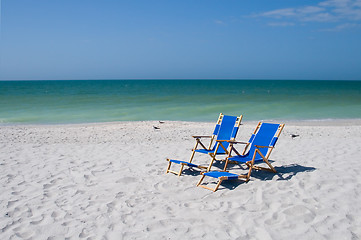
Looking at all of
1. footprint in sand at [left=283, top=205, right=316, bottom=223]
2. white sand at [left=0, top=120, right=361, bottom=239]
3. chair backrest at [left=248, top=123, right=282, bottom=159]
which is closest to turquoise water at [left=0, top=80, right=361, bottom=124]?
white sand at [left=0, top=120, right=361, bottom=239]

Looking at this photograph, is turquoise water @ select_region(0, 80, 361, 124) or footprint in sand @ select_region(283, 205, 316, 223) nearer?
footprint in sand @ select_region(283, 205, 316, 223)

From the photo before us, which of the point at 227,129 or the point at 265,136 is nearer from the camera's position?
the point at 265,136

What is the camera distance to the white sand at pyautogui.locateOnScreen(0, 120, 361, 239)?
10.2 feet

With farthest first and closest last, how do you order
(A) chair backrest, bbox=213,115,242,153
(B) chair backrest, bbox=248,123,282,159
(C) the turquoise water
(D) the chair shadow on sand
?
(C) the turquoise water, (A) chair backrest, bbox=213,115,242,153, (B) chair backrest, bbox=248,123,282,159, (D) the chair shadow on sand

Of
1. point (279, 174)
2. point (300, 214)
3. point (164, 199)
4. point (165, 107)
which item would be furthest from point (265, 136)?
point (165, 107)

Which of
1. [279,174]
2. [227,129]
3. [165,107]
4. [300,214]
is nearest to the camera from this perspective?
[300,214]

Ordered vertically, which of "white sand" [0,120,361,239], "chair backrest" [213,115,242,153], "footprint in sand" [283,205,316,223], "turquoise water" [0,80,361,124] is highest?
"chair backrest" [213,115,242,153]

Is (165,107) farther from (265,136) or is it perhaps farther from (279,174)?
(279,174)

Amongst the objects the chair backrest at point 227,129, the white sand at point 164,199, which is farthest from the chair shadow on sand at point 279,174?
the chair backrest at point 227,129

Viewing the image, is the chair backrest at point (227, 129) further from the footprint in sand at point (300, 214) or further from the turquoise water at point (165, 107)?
the turquoise water at point (165, 107)

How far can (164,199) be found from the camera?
154 inches

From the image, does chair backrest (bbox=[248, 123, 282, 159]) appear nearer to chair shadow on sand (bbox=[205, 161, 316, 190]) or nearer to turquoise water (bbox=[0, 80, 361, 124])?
chair shadow on sand (bbox=[205, 161, 316, 190])

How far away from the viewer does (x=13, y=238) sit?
299 cm

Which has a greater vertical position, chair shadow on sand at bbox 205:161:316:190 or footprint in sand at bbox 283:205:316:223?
footprint in sand at bbox 283:205:316:223
